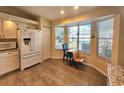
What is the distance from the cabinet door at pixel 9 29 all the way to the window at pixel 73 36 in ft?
10.1

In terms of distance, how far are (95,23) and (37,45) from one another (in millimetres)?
2871

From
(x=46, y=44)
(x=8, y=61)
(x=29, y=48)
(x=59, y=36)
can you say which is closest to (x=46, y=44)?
(x=46, y=44)

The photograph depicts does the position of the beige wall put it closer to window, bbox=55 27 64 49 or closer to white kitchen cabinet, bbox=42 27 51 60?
window, bbox=55 27 64 49

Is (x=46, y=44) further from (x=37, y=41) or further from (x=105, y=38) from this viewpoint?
(x=105, y=38)

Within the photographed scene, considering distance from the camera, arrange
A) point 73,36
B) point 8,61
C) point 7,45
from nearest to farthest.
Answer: point 8,61 → point 7,45 → point 73,36

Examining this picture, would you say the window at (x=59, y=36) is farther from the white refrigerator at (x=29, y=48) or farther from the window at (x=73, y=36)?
the white refrigerator at (x=29, y=48)

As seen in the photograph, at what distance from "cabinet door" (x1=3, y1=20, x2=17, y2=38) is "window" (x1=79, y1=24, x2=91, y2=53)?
319 cm

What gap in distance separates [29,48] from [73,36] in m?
2.65

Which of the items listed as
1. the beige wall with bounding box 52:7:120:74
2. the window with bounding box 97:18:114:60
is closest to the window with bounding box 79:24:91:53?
the beige wall with bounding box 52:7:120:74

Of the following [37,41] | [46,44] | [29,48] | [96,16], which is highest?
[96,16]

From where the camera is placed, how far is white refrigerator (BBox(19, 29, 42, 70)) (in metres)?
3.91

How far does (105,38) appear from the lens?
12.3ft

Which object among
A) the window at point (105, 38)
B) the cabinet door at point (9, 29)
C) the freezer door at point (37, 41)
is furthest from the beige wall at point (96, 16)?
the cabinet door at point (9, 29)
